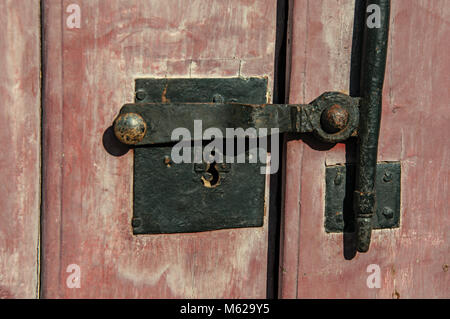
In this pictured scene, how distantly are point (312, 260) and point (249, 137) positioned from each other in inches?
8.9

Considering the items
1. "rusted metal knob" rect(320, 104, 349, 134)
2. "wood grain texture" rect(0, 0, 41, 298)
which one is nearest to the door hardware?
"rusted metal knob" rect(320, 104, 349, 134)

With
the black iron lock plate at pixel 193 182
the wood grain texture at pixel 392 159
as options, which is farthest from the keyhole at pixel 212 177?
the wood grain texture at pixel 392 159

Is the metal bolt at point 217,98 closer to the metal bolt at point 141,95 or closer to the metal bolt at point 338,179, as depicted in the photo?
the metal bolt at point 141,95

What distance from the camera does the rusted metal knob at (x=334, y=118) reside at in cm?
77

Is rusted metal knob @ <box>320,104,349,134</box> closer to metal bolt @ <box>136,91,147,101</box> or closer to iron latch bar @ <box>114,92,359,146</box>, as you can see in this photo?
iron latch bar @ <box>114,92,359,146</box>

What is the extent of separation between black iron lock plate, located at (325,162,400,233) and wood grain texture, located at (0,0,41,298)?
1.44 feet

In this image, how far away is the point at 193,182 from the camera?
0.80 metres

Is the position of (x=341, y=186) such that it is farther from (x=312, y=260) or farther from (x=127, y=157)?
(x=127, y=157)

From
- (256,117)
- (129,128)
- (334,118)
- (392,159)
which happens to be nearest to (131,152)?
(129,128)

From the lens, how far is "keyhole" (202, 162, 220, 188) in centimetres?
81

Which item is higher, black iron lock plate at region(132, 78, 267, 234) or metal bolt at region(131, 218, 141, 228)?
black iron lock plate at region(132, 78, 267, 234)

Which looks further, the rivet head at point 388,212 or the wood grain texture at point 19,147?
the rivet head at point 388,212

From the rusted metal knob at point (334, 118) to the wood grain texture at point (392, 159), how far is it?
0.13 ft

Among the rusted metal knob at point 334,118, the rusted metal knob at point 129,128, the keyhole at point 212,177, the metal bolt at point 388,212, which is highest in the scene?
the rusted metal knob at point 334,118
